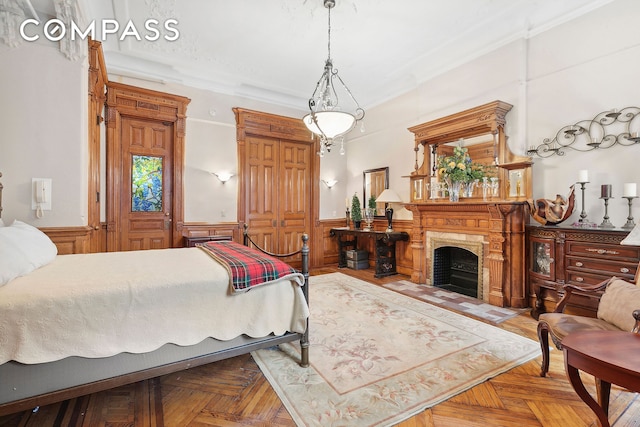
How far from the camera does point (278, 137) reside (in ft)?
19.8

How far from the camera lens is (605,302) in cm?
221

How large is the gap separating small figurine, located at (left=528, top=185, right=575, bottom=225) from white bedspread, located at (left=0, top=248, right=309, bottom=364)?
300 centimetres

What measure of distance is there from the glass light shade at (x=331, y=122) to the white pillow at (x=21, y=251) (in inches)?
97.6

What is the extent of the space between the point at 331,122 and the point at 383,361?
2274 mm

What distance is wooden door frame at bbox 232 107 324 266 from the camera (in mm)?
5602

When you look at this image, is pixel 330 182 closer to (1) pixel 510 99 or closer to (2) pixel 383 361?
(1) pixel 510 99

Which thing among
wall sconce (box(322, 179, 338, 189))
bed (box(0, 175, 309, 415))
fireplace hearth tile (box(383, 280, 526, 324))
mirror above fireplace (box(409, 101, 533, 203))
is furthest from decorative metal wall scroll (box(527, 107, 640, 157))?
wall sconce (box(322, 179, 338, 189))

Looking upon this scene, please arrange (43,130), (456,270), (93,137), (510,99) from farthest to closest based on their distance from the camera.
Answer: (456,270), (510,99), (93,137), (43,130)

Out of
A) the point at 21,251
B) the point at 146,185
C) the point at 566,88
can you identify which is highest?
the point at 566,88

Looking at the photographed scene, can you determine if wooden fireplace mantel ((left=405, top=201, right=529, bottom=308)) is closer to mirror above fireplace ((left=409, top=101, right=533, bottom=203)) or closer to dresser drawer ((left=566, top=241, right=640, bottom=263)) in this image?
mirror above fireplace ((left=409, top=101, right=533, bottom=203))

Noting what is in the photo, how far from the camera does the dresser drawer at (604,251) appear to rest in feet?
8.93

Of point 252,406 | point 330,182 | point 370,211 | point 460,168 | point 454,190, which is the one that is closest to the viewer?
point 252,406

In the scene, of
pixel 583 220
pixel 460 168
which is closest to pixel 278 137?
→ pixel 460 168

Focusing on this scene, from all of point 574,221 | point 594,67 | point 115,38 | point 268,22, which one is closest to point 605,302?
point 574,221
